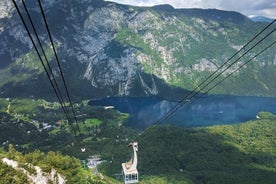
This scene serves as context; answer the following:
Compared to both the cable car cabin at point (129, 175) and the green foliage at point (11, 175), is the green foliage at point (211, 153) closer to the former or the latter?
the green foliage at point (11, 175)

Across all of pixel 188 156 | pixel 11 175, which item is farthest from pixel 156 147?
pixel 11 175

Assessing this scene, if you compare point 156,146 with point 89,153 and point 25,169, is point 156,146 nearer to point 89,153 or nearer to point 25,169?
point 89,153

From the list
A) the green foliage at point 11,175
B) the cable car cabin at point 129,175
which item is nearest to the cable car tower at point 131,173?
the cable car cabin at point 129,175

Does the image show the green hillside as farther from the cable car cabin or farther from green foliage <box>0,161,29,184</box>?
the cable car cabin

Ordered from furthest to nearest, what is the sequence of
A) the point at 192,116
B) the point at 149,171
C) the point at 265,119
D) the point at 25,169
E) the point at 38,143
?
the point at 192,116 < the point at 265,119 < the point at 38,143 < the point at 149,171 < the point at 25,169

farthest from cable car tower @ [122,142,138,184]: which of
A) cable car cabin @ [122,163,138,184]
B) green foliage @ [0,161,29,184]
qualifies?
green foliage @ [0,161,29,184]

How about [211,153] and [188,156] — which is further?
[211,153]

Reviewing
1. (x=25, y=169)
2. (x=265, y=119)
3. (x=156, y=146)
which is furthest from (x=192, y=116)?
(x=25, y=169)

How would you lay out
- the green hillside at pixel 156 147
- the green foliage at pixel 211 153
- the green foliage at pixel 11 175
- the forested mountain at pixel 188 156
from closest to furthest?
the green foliage at pixel 11 175 < the forested mountain at pixel 188 156 < the green hillside at pixel 156 147 < the green foliage at pixel 211 153

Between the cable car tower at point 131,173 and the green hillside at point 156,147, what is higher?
the cable car tower at point 131,173

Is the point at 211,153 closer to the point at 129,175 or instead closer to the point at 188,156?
the point at 188,156

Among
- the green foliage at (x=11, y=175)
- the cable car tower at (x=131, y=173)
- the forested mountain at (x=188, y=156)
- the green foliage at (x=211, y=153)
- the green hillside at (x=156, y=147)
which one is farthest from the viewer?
Answer: the green foliage at (x=211, y=153)
